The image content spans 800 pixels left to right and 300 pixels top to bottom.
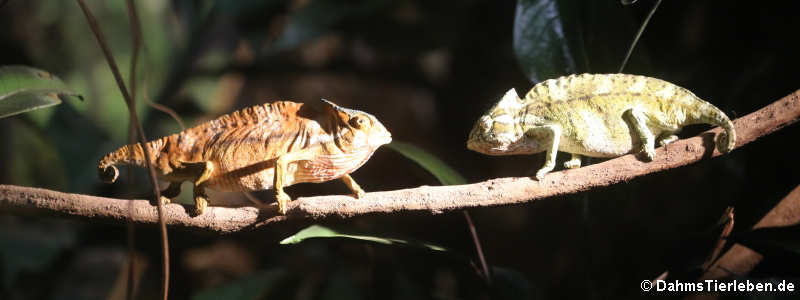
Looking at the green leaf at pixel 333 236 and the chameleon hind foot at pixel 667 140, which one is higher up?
the chameleon hind foot at pixel 667 140

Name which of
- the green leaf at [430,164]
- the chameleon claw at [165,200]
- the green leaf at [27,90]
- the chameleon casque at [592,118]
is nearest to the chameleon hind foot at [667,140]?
the chameleon casque at [592,118]

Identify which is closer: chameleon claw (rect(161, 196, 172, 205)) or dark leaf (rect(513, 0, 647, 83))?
chameleon claw (rect(161, 196, 172, 205))

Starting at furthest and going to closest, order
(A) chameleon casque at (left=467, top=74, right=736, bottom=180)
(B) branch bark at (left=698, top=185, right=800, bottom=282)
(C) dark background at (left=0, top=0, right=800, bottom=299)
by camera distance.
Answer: (C) dark background at (left=0, top=0, right=800, bottom=299)
(B) branch bark at (left=698, top=185, right=800, bottom=282)
(A) chameleon casque at (left=467, top=74, right=736, bottom=180)

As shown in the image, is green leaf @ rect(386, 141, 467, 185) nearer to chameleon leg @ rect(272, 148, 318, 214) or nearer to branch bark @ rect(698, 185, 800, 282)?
chameleon leg @ rect(272, 148, 318, 214)

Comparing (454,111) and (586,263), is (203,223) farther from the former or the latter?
(454,111)

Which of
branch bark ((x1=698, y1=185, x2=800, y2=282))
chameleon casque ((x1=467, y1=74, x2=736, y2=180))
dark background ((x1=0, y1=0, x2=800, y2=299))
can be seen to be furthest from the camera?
dark background ((x1=0, y1=0, x2=800, y2=299))

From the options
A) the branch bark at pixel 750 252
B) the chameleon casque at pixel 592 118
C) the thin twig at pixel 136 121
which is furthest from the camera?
the branch bark at pixel 750 252

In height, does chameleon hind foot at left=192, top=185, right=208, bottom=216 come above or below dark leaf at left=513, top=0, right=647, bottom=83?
below

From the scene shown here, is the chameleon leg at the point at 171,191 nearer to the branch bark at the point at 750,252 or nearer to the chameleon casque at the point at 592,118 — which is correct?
the chameleon casque at the point at 592,118

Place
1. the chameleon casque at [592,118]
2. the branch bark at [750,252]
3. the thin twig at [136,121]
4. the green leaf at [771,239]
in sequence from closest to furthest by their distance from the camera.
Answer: the thin twig at [136,121] < the chameleon casque at [592,118] < the green leaf at [771,239] < the branch bark at [750,252]

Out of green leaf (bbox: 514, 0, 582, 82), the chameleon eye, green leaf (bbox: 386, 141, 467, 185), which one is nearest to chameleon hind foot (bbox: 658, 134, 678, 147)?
green leaf (bbox: 514, 0, 582, 82)
